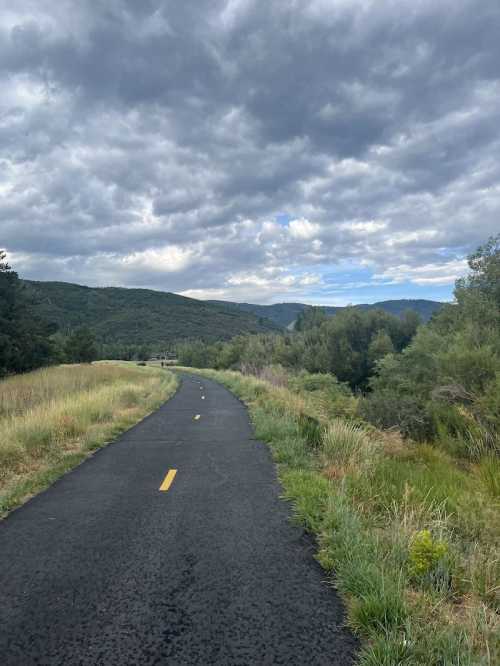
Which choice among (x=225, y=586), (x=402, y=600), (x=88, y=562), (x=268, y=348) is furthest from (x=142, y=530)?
(x=268, y=348)

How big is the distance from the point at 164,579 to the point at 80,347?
7015cm

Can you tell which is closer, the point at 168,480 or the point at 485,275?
the point at 168,480

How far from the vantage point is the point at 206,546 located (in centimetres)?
445

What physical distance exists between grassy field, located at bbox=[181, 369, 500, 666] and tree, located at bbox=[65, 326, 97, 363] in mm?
66503

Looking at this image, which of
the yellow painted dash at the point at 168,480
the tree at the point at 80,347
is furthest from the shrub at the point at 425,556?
the tree at the point at 80,347

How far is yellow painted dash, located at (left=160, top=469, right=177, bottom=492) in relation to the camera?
6569mm

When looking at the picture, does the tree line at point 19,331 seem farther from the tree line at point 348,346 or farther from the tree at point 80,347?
the tree at point 80,347

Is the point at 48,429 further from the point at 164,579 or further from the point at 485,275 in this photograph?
the point at 485,275

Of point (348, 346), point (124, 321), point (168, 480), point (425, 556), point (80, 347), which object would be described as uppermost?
A: point (124, 321)

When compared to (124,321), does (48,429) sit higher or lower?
lower

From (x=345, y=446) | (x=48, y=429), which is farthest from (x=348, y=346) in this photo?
(x=48, y=429)

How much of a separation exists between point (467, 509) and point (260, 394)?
49.0 feet

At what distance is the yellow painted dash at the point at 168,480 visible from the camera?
657 cm

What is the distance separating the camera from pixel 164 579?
12.4ft
